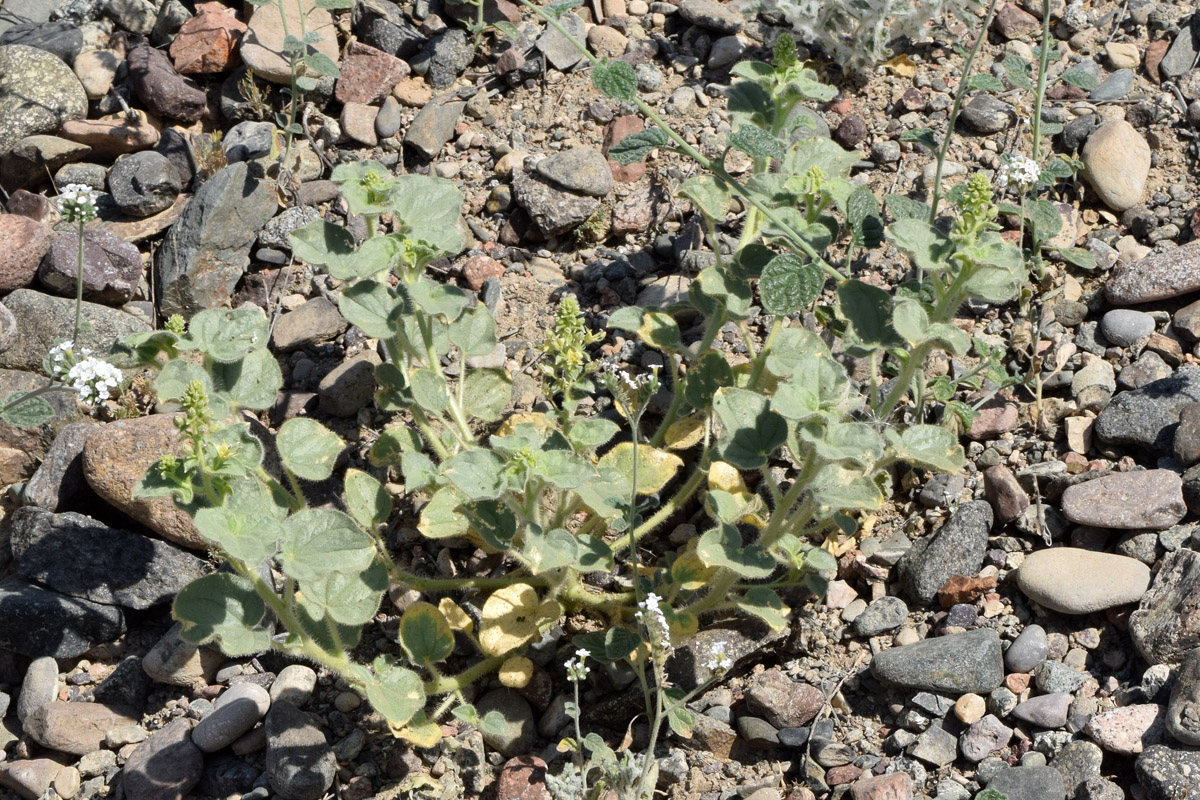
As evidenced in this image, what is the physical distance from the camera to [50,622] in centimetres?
392

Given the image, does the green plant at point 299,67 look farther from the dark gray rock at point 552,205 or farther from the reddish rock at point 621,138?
the reddish rock at point 621,138

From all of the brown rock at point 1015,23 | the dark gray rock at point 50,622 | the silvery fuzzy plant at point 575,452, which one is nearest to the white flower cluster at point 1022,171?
the silvery fuzzy plant at point 575,452

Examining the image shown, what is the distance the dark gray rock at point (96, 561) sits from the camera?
13.0 ft

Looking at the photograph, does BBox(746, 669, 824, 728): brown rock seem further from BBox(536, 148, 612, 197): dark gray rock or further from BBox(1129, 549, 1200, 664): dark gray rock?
BBox(536, 148, 612, 197): dark gray rock

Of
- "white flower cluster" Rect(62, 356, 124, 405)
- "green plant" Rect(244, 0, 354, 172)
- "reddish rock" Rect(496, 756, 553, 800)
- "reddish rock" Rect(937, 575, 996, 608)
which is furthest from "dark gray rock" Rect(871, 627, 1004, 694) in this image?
"green plant" Rect(244, 0, 354, 172)

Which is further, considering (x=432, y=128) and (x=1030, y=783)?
(x=432, y=128)

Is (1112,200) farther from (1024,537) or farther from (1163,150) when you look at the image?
(1024,537)

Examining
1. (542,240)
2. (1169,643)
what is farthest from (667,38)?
(1169,643)

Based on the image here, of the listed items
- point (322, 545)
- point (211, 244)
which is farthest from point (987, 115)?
point (322, 545)

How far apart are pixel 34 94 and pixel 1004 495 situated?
4693 millimetres

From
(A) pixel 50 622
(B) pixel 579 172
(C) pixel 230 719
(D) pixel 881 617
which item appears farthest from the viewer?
(B) pixel 579 172

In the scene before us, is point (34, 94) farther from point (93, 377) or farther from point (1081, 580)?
point (1081, 580)

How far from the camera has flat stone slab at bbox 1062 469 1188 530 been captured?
369 cm

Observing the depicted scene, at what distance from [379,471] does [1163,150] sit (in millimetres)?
3558
